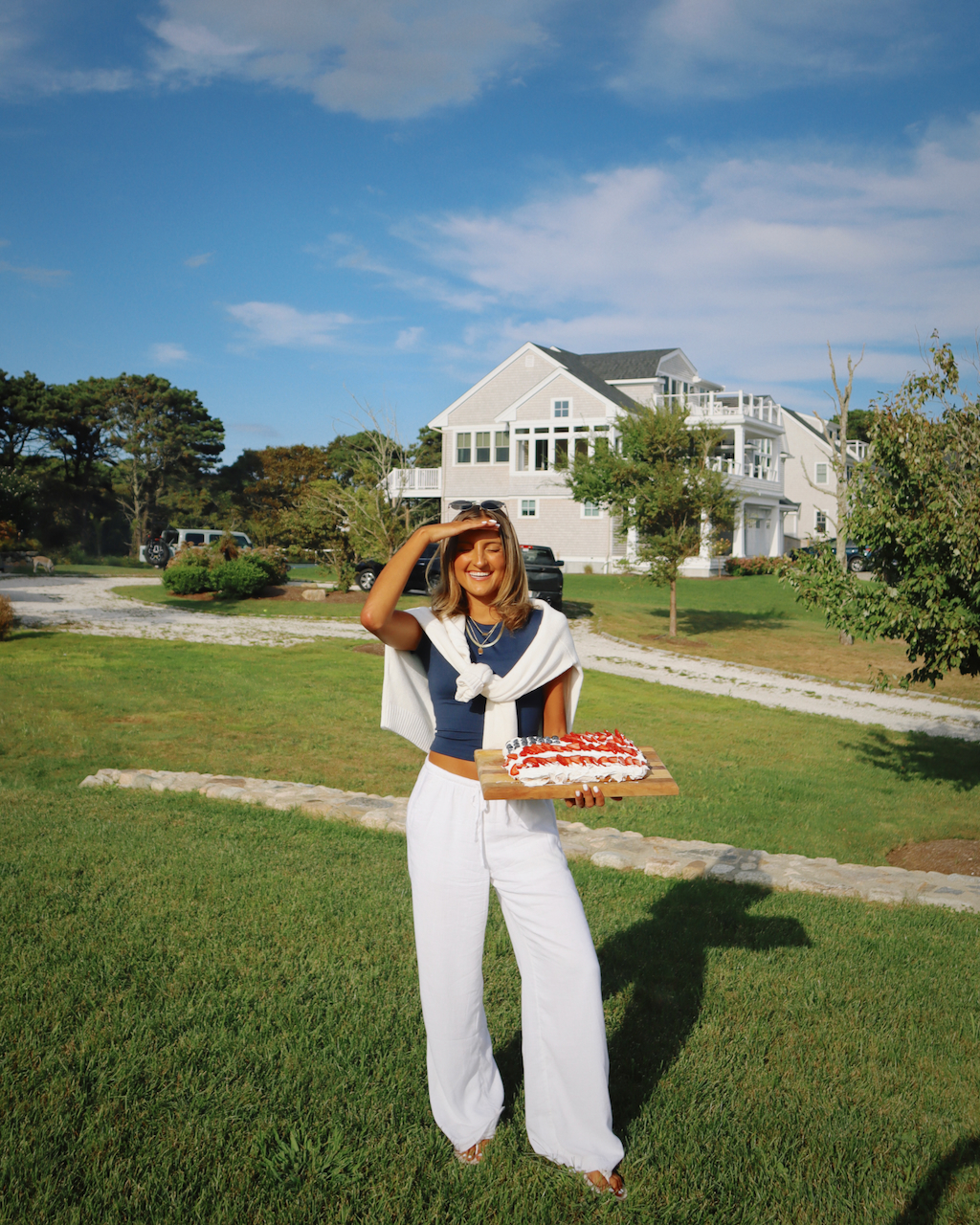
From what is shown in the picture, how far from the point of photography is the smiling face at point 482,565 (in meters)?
3.10

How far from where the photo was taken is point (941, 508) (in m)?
7.43

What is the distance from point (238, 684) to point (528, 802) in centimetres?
1104

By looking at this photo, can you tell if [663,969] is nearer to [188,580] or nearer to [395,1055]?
[395,1055]

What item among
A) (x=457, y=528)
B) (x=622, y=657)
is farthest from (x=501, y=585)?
(x=622, y=657)

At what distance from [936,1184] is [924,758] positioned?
9439 mm

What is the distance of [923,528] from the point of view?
750 cm

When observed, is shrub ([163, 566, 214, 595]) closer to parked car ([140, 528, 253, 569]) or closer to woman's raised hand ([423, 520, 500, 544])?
parked car ([140, 528, 253, 569])

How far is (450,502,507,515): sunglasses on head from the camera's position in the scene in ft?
10.4

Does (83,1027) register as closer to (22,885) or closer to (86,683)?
(22,885)

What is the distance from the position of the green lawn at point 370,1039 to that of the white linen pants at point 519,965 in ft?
0.57

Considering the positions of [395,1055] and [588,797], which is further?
[395,1055]

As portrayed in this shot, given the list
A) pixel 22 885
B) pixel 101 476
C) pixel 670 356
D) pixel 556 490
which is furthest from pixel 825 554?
pixel 101 476

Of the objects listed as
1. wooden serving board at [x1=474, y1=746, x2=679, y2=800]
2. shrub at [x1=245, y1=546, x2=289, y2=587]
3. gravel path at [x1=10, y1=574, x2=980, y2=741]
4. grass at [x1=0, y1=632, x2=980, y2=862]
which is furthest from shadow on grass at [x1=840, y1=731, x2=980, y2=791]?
shrub at [x1=245, y1=546, x2=289, y2=587]

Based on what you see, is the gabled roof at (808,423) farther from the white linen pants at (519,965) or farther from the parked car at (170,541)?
the white linen pants at (519,965)
